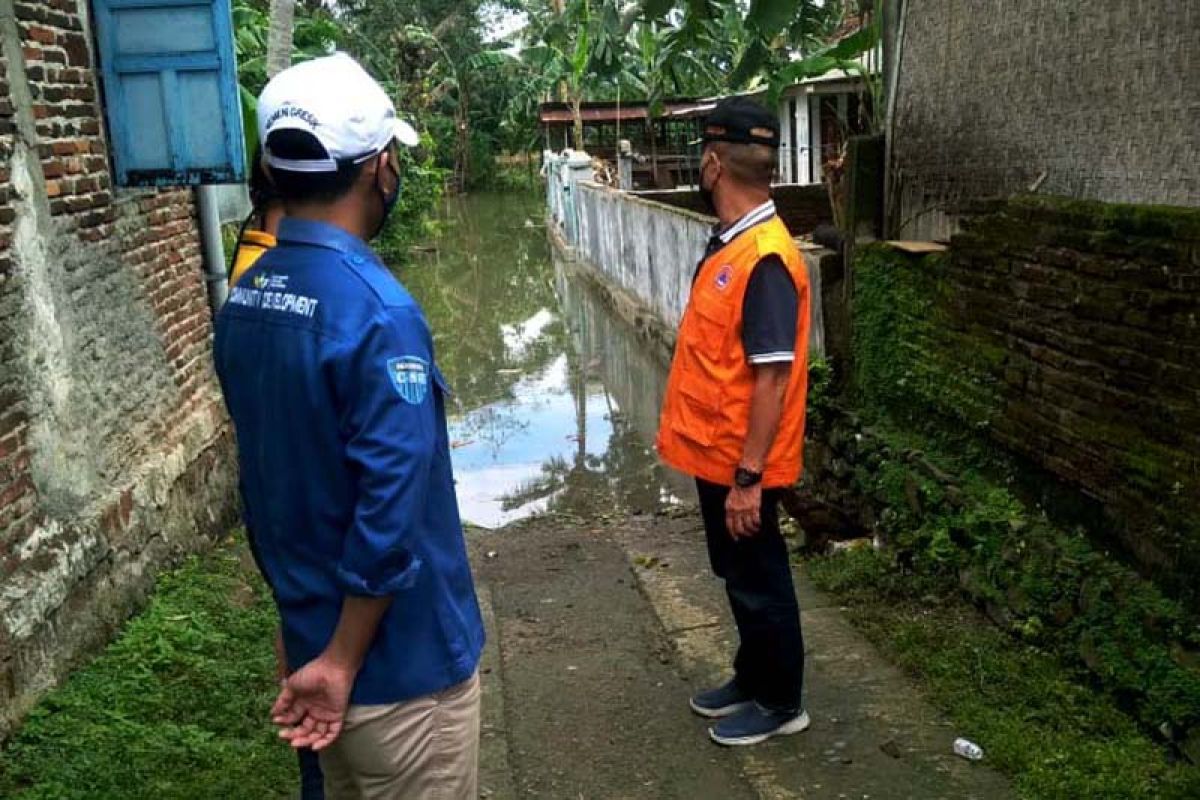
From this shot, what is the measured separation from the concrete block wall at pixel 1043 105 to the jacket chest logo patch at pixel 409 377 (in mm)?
2825

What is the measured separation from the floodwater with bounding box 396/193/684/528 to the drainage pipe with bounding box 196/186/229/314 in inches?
89.2

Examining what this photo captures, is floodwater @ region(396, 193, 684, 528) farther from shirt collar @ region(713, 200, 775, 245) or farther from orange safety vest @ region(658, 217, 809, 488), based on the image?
shirt collar @ region(713, 200, 775, 245)

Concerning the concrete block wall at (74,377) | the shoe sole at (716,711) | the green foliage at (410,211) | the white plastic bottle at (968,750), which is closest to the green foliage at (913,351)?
the white plastic bottle at (968,750)

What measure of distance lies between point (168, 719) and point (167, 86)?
9.42 ft

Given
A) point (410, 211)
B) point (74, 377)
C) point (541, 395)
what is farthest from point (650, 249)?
point (410, 211)

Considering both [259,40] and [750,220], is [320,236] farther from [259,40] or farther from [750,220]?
[259,40]

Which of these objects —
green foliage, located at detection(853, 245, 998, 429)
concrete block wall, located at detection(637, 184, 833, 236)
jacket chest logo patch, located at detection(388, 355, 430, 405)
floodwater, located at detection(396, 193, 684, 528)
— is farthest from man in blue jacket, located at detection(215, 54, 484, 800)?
concrete block wall, located at detection(637, 184, 833, 236)

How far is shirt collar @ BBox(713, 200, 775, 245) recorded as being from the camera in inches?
121

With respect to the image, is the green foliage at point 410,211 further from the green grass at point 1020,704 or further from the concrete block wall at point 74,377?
the green grass at point 1020,704

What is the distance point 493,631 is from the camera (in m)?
4.71

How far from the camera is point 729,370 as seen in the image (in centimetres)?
306

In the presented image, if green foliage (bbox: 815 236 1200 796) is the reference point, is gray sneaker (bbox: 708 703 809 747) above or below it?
below

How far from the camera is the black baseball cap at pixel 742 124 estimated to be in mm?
3043

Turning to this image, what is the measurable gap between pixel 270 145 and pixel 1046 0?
3.50 metres
